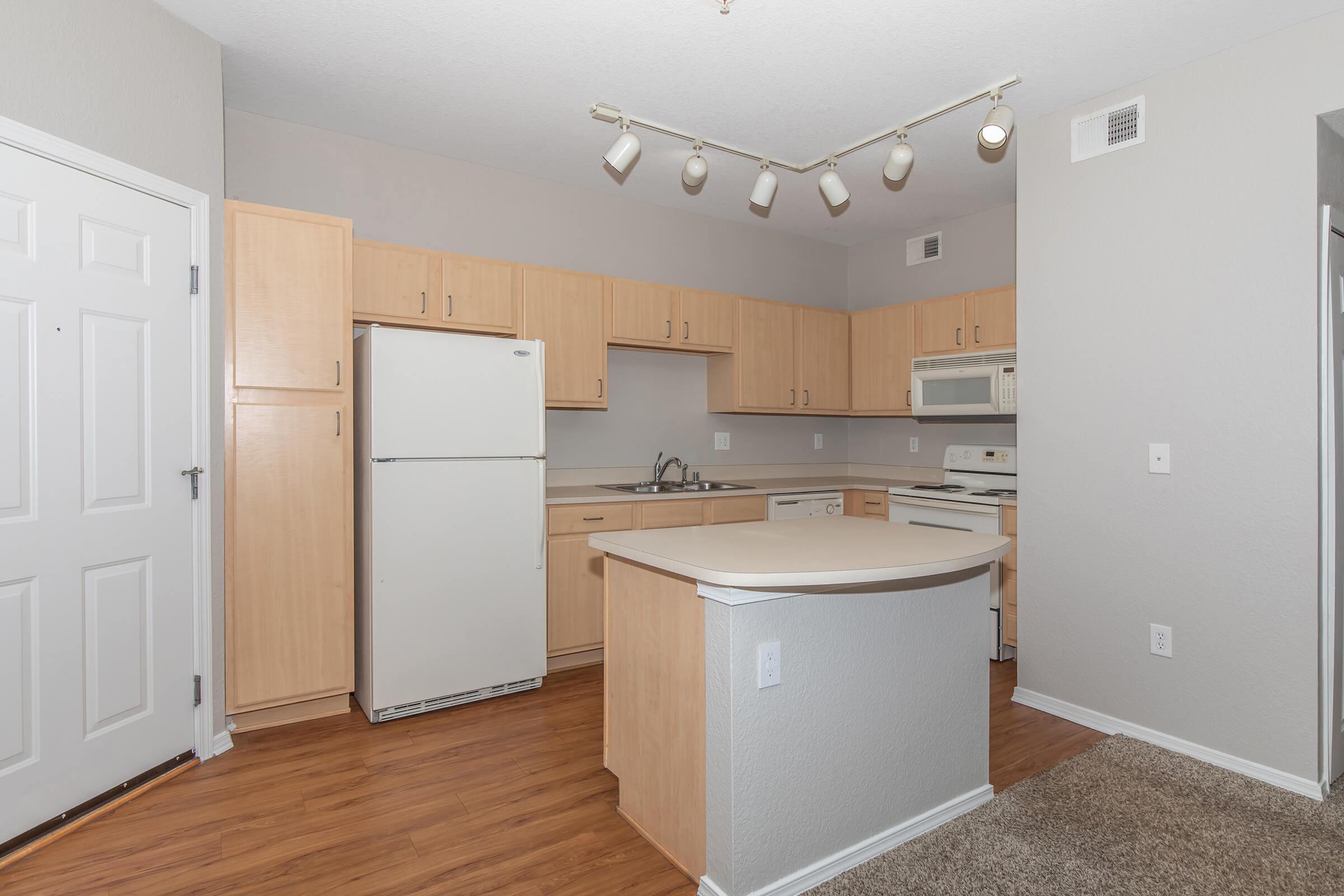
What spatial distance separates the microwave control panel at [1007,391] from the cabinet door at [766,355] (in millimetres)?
1298

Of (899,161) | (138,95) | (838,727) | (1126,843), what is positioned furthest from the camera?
(899,161)

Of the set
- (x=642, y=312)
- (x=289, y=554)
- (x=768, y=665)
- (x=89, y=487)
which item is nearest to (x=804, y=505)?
(x=642, y=312)

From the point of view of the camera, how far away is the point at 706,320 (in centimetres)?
436

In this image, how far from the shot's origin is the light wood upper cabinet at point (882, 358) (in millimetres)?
4617

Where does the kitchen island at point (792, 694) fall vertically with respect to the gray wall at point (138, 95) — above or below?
below

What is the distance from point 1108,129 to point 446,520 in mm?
3208

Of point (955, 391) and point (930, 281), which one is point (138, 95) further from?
point (930, 281)

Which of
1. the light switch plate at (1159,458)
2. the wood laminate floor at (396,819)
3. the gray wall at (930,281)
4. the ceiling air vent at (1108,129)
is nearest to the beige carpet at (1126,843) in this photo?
the wood laminate floor at (396,819)

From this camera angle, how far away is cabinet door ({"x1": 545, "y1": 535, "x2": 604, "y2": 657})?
11.6ft

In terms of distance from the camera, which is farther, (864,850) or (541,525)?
(541,525)

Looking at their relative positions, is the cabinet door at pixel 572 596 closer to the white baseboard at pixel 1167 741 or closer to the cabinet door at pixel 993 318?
the white baseboard at pixel 1167 741

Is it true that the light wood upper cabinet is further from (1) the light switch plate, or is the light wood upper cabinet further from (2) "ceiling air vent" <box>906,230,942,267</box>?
(1) the light switch plate

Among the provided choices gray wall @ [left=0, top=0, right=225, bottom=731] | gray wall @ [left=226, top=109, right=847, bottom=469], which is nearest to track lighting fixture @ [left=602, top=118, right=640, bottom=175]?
gray wall @ [left=226, top=109, right=847, bottom=469]

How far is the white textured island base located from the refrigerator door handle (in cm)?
171
